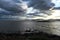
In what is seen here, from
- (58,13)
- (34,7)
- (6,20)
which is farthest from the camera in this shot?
(6,20)

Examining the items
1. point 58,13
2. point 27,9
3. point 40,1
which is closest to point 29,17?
point 27,9

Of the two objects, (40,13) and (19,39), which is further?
(40,13)

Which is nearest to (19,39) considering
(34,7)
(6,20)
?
(34,7)

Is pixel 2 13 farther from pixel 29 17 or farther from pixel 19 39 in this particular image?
pixel 19 39

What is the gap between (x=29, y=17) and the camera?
7773 millimetres

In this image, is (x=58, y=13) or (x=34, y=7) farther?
(x=58, y=13)

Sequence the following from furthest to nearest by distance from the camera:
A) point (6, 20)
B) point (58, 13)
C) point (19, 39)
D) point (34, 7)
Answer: point (6, 20) → point (58, 13) → point (34, 7) → point (19, 39)

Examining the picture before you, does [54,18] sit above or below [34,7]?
below

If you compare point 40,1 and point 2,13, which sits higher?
point 40,1

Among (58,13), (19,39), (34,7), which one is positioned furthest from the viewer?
(58,13)

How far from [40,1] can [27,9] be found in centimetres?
71

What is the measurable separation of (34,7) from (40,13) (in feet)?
1.91

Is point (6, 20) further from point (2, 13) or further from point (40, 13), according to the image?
point (40, 13)

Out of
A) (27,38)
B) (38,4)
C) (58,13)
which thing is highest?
(38,4)
